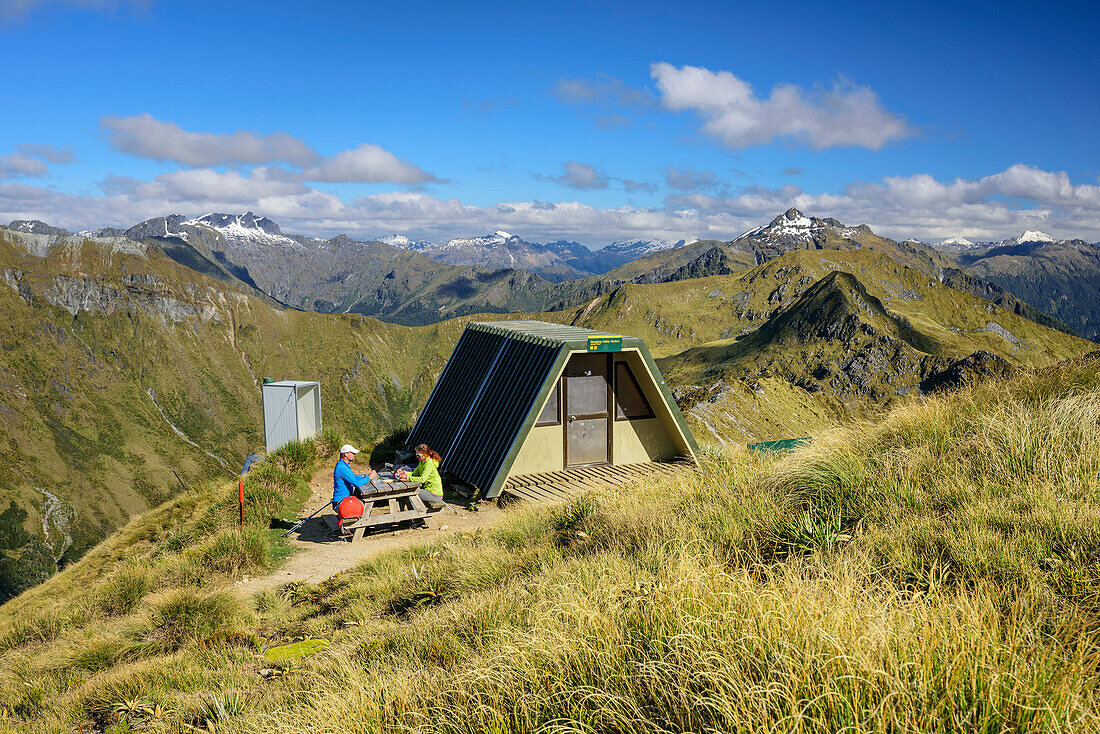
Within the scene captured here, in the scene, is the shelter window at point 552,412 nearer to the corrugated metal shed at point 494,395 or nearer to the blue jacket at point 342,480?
the corrugated metal shed at point 494,395

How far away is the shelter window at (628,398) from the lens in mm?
13484

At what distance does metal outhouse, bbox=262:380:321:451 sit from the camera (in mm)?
15109

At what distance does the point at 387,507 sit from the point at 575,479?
3.61 meters

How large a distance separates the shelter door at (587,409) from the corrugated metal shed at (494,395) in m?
0.67

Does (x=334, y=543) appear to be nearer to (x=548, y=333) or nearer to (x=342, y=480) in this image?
(x=342, y=480)

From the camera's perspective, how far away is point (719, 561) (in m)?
4.59

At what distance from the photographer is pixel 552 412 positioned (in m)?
12.9

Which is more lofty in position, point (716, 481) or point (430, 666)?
point (716, 481)

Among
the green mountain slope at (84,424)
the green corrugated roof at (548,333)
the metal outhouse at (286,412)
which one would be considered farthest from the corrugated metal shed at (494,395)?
the green mountain slope at (84,424)

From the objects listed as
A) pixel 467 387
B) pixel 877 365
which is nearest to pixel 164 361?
pixel 877 365

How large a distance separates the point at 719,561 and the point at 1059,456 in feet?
9.79

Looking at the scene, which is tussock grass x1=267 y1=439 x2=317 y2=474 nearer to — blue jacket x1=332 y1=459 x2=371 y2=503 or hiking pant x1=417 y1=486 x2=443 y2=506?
Answer: blue jacket x1=332 y1=459 x2=371 y2=503

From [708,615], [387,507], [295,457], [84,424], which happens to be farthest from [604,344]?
[84,424]

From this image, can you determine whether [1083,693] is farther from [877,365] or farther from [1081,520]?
[877,365]
